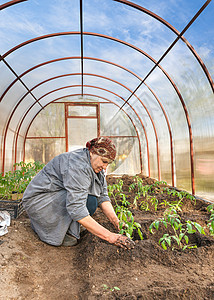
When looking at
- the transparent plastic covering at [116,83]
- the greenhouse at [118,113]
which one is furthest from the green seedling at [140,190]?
the transparent plastic covering at [116,83]

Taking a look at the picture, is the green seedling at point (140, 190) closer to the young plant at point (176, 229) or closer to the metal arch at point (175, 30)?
the young plant at point (176, 229)

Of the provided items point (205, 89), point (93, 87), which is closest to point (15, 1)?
point (205, 89)

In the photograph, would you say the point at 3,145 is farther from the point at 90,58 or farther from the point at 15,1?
the point at 15,1

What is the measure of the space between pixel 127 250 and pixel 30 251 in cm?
103

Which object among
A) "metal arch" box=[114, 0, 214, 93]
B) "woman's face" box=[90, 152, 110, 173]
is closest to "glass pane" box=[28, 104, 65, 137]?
"metal arch" box=[114, 0, 214, 93]

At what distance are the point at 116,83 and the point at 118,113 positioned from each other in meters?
2.14

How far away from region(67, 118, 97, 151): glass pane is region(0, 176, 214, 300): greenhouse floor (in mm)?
7719

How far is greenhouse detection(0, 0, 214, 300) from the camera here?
2152 mm

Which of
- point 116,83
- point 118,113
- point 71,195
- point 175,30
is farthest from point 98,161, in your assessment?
point 118,113

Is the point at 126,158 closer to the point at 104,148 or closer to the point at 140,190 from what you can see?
the point at 140,190

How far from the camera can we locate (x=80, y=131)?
34.7 feet

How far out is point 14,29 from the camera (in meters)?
5.11

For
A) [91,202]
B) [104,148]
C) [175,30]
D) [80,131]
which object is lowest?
[91,202]

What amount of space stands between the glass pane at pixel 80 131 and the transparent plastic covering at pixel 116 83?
0.14 ft
